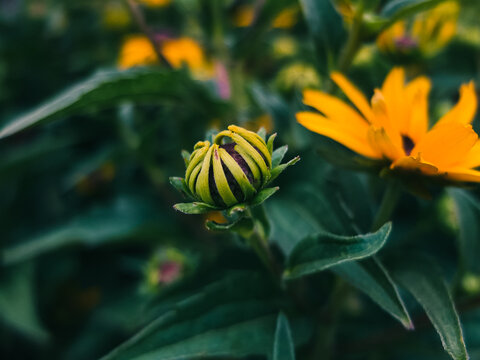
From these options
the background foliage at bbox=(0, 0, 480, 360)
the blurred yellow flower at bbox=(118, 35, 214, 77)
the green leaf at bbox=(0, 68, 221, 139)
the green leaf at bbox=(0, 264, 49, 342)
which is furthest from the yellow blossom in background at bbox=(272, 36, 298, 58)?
the green leaf at bbox=(0, 264, 49, 342)

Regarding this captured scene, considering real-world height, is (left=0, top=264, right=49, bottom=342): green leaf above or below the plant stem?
below

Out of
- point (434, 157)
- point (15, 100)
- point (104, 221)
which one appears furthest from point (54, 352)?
point (434, 157)

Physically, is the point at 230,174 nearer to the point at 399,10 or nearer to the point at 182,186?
the point at 182,186

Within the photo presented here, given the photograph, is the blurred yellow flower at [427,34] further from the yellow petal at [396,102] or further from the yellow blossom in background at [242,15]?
the yellow blossom in background at [242,15]

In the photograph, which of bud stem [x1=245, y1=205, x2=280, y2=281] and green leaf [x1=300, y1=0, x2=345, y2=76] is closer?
bud stem [x1=245, y1=205, x2=280, y2=281]

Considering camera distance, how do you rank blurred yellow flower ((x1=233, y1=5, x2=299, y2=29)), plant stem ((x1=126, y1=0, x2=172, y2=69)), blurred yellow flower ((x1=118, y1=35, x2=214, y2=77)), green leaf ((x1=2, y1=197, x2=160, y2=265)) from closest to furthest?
plant stem ((x1=126, y1=0, x2=172, y2=69)) → green leaf ((x1=2, y1=197, x2=160, y2=265)) → blurred yellow flower ((x1=118, y1=35, x2=214, y2=77)) → blurred yellow flower ((x1=233, y1=5, x2=299, y2=29))

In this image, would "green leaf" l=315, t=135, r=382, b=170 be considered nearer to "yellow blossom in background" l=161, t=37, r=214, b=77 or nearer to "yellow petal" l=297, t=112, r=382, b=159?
"yellow petal" l=297, t=112, r=382, b=159

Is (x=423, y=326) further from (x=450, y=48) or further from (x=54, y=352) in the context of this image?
(x=54, y=352)
